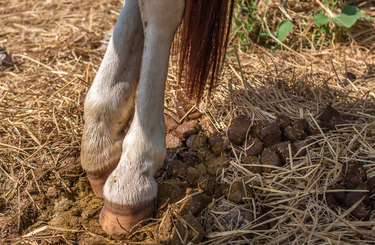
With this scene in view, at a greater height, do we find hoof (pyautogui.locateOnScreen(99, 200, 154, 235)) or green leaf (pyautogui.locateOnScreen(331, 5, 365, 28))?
green leaf (pyautogui.locateOnScreen(331, 5, 365, 28))

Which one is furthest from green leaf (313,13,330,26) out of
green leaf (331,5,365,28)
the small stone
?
the small stone

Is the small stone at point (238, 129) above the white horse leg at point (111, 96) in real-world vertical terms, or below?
below

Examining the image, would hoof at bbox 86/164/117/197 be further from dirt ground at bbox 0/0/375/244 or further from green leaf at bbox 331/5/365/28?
green leaf at bbox 331/5/365/28

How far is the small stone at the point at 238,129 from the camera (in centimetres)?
174

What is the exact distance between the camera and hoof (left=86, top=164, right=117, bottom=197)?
1.54 metres

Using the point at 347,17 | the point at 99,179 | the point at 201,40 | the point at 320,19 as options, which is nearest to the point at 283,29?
the point at 320,19

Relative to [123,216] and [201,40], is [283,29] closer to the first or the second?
[201,40]

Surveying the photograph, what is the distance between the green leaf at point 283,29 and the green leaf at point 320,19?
212 mm

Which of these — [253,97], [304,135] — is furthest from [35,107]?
[304,135]

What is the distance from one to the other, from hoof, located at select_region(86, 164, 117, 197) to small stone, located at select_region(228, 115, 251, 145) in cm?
65

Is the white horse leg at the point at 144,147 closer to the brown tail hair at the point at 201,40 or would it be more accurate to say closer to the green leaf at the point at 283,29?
the brown tail hair at the point at 201,40

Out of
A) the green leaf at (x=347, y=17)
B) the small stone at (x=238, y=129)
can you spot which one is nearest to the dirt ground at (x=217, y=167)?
the small stone at (x=238, y=129)

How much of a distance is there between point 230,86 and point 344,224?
1.04 metres

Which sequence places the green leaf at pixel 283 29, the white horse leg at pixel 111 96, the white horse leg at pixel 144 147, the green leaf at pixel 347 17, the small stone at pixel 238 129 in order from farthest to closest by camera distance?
1. the green leaf at pixel 283 29
2. the green leaf at pixel 347 17
3. the small stone at pixel 238 129
4. the white horse leg at pixel 111 96
5. the white horse leg at pixel 144 147
